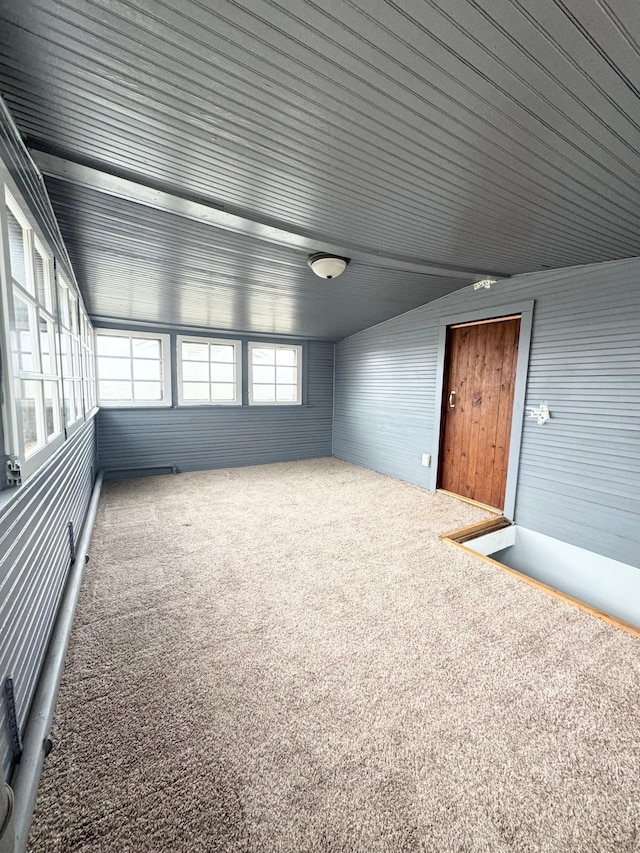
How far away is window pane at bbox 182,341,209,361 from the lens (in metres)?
5.12

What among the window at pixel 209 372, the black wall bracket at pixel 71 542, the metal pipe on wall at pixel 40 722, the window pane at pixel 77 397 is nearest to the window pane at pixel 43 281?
the window pane at pixel 77 397

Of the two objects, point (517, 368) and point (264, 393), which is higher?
point (517, 368)

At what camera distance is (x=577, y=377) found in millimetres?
3020

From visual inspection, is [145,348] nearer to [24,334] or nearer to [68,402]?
[68,402]

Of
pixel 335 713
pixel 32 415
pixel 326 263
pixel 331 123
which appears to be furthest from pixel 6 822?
pixel 326 263

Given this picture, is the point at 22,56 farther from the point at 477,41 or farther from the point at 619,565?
the point at 619,565

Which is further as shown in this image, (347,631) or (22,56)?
(347,631)

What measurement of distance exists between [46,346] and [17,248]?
1.74 feet

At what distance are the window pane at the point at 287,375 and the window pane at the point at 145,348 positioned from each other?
1.86m

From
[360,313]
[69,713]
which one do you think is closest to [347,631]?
[69,713]

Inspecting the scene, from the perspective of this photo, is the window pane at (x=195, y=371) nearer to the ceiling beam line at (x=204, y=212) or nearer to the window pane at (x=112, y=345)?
the window pane at (x=112, y=345)

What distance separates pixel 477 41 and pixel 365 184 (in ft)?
2.74

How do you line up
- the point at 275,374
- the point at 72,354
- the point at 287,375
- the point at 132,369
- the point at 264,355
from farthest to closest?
the point at 287,375
the point at 275,374
the point at 264,355
the point at 132,369
the point at 72,354

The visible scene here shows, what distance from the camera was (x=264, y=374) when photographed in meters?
5.80
